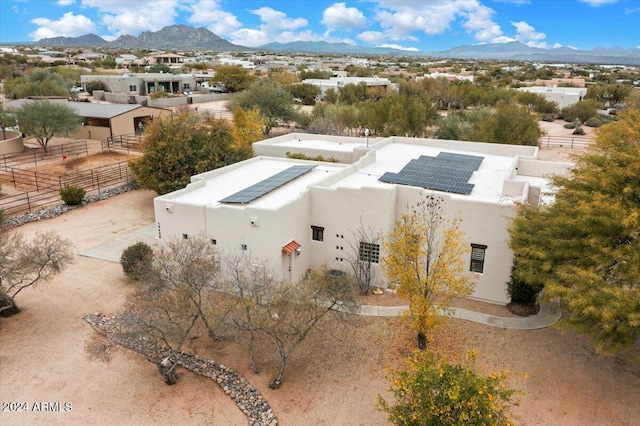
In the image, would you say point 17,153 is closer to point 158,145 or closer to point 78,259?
point 158,145

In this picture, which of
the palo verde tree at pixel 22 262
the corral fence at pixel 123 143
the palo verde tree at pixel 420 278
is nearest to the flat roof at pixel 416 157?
the palo verde tree at pixel 420 278

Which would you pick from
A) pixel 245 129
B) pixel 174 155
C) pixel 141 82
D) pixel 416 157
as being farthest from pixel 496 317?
pixel 141 82

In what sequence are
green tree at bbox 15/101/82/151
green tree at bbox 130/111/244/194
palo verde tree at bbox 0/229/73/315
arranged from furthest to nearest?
1. green tree at bbox 15/101/82/151
2. green tree at bbox 130/111/244/194
3. palo verde tree at bbox 0/229/73/315

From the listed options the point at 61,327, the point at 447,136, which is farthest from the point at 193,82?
the point at 61,327

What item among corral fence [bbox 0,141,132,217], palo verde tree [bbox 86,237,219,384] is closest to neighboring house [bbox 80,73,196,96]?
corral fence [bbox 0,141,132,217]

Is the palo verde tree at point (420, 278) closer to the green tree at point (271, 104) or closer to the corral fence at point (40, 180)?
the corral fence at point (40, 180)

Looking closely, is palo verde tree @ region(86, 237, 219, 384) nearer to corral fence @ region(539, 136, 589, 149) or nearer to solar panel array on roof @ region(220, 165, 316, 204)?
solar panel array on roof @ region(220, 165, 316, 204)
